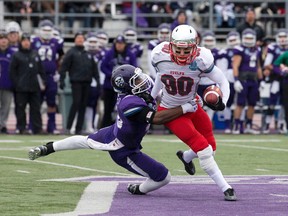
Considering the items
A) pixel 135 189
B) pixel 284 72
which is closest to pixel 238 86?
pixel 284 72

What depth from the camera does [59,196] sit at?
9.46 m

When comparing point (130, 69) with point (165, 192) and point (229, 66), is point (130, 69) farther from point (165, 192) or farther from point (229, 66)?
point (229, 66)

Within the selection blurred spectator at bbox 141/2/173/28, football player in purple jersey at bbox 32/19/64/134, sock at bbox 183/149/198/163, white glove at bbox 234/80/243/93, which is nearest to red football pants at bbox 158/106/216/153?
sock at bbox 183/149/198/163

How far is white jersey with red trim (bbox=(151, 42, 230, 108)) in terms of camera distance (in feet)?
33.0

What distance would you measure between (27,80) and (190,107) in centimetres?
893

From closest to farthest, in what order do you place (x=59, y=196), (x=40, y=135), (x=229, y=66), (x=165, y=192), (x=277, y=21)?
1. (x=59, y=196)
2. (x=165, y=192)
3. (x=40, y=135)
4. (x=229, y=66)
5. (x=277, y=21)

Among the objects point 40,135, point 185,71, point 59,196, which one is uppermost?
point 185,71

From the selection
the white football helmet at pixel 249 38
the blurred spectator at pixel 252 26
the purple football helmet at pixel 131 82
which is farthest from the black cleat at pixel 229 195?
the blurred spectator at pixel 252 26

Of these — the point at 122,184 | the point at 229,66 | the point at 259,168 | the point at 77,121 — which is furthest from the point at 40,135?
the point at 122,184

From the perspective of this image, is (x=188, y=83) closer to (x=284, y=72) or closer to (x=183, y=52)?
(x=183, y=52)

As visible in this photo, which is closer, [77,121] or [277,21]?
[77,121]

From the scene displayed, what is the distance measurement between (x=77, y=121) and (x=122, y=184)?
8644mm

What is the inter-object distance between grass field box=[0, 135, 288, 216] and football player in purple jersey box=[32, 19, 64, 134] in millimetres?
1199

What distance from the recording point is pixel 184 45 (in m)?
9.79
